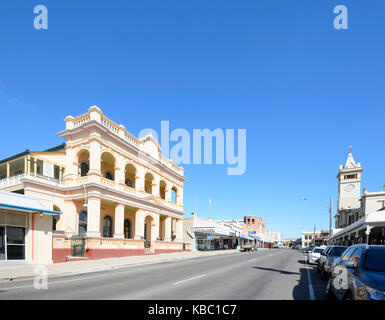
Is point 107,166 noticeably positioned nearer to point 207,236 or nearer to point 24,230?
point 24,230

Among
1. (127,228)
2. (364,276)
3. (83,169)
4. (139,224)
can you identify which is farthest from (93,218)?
(364,276)

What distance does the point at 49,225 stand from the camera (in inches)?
757

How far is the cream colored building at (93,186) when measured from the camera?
22531mm

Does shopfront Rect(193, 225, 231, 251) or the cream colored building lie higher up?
the cream colored building

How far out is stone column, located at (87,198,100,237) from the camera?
2277cm

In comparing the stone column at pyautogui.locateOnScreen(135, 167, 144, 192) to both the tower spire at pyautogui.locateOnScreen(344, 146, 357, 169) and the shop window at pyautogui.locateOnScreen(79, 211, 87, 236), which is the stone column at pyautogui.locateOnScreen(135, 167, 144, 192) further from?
the tower spire at pyautogui.locateOnScreen(344, 146, 357, 169)

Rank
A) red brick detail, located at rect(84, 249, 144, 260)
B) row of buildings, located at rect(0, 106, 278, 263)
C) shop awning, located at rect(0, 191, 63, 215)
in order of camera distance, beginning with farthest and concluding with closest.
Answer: red brick detail, located at rect(84, 249, 144, 260) < row of buildings, located at rect(0, 106, 278, 263) < shop awning, located at rect(0, 191, 63, 215)

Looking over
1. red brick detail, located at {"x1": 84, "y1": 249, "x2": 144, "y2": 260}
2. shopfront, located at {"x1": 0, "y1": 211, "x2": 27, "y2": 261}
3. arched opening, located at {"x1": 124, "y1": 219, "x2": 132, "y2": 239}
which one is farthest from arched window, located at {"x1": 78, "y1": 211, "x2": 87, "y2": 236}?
shopfront, located at {"x1": 0, "y1": 211, "x2": 27, "y2": 261}

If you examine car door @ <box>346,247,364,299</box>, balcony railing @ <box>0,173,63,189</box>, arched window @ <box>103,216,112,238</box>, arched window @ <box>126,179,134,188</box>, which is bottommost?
arched window @ <box>103,216,112,238</box>

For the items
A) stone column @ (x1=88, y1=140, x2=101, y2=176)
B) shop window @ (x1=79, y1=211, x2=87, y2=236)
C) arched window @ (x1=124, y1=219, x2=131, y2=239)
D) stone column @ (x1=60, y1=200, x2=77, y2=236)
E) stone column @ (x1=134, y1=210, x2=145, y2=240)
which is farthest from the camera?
arched window @ (x1=124, y1=219, x2=131, y2=239)

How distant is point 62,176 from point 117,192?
17.7 feet

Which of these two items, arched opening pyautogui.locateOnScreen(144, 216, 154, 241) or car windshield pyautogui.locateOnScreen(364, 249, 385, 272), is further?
arched opening pyautogui.locateOnScreen(144, 216, 154, 241)
